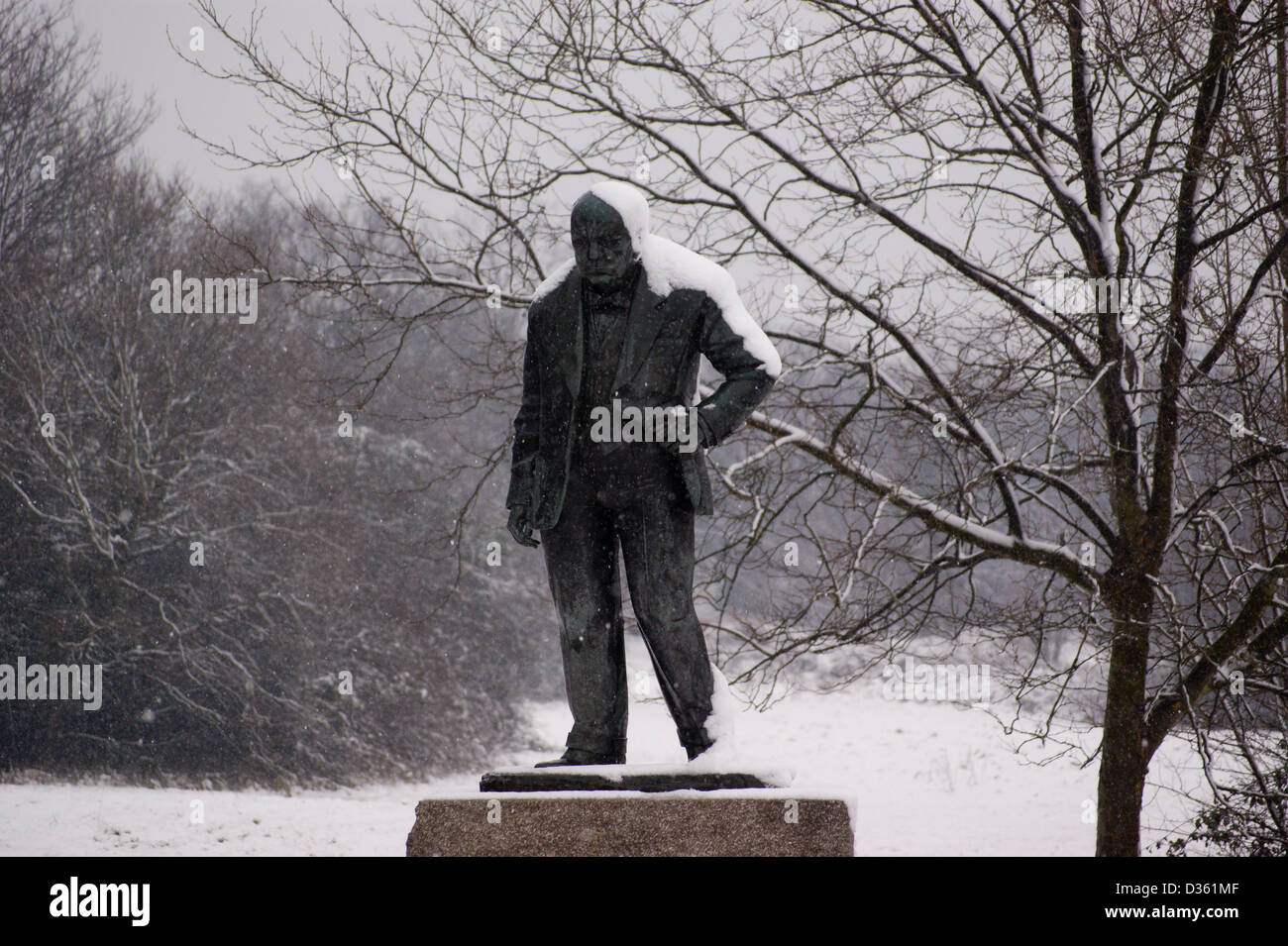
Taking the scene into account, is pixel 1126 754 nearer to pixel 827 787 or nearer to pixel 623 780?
pixel 827 787

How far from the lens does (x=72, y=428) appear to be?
54.9 ft

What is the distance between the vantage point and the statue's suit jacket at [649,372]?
3.92 meters

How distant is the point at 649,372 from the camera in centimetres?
393

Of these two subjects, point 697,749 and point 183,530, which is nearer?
point 697,749

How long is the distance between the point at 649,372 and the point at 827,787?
708 cm

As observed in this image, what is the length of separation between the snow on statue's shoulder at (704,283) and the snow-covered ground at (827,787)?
18.5ft

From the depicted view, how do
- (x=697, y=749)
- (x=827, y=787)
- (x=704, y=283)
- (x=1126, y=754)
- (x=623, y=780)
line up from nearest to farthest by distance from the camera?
1. (x=623, y=780)
2. (x=697, y=749)
3. (x=704, y=283)
4. (x=1126, y=754)
5. (x=827, y=787)

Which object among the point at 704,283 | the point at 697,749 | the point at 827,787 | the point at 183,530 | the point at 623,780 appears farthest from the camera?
the point at 183,530

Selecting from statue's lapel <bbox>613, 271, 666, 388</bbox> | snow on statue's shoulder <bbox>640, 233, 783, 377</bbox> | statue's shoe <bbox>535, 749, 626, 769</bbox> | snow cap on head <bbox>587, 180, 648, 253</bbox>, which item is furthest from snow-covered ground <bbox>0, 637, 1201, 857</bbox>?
snow cap on head <bbox>587, 180, 648, 253</bbox>

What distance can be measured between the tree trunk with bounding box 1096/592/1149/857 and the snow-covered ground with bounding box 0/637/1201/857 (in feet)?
3.93

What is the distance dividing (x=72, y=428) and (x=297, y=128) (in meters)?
9.72

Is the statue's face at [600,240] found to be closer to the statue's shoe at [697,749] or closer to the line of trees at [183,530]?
the statue's shoe at [697,749]

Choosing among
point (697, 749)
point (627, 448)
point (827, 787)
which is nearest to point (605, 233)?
point (627, 448)

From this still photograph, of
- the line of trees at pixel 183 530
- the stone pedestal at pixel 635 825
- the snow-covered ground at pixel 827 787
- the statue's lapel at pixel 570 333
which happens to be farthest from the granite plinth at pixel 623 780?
the line of trees at pixel 183 530
